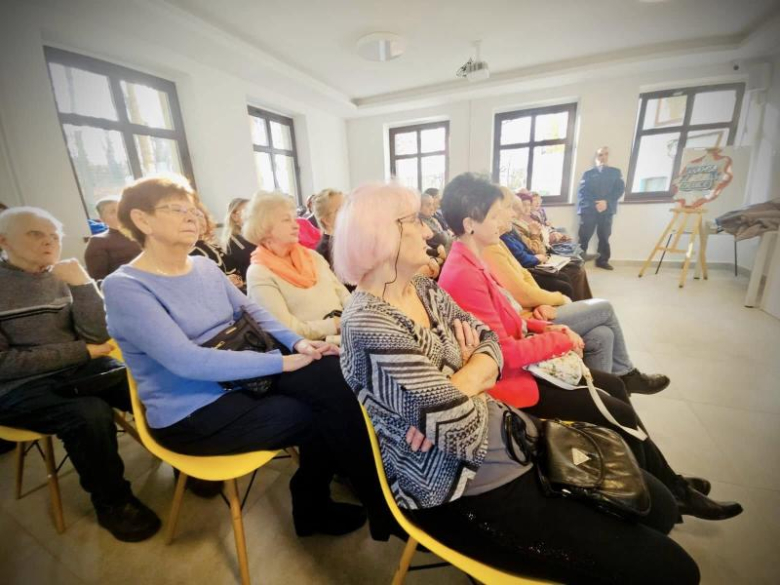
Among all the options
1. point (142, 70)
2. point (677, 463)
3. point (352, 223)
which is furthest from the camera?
point (142, 70)

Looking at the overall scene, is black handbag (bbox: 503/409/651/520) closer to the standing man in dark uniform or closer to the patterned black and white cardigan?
the patterned black and white cardigan

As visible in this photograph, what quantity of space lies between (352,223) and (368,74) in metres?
5.17

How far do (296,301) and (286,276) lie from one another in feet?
0.45

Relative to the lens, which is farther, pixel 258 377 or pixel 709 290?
pixel 709 290

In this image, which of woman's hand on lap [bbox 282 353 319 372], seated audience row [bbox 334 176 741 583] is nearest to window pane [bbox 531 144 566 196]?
seated audience row [bbox 334 176 741 583]

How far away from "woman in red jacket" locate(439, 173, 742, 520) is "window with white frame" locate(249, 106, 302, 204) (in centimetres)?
454

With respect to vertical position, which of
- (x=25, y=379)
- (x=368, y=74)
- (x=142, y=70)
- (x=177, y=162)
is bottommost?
(x=25, y=379)

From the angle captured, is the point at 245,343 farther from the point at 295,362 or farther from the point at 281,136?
the point at 281,136

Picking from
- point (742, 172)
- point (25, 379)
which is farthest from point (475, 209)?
point (742, 172)

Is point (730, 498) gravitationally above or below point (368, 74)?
below

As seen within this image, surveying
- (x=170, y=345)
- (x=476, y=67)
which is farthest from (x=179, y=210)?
(x=476, y=67)

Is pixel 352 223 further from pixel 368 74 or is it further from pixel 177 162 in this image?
pixel 368 74

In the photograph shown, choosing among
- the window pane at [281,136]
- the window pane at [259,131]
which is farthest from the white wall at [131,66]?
the window pane at [281,136]

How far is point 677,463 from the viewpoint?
150 cm
